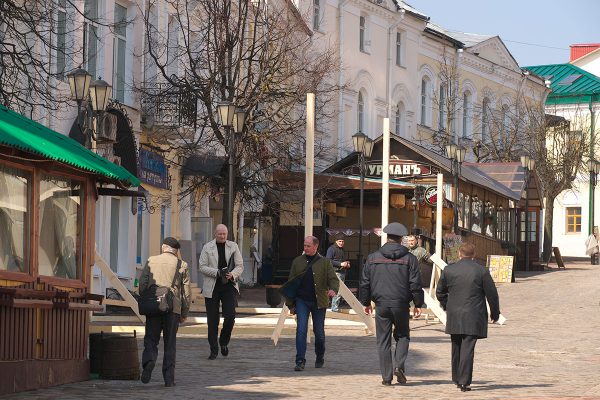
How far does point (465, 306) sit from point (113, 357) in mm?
3772

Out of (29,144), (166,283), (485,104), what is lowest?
(166,283)

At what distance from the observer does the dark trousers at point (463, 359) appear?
14.7 metres

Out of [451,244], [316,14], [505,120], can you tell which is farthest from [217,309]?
[505,120]

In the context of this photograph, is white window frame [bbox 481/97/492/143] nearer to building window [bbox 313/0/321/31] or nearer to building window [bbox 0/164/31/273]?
building window [bbox 313/0/321/31]

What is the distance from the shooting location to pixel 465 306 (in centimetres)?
1485

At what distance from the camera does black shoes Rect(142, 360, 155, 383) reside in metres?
14.7

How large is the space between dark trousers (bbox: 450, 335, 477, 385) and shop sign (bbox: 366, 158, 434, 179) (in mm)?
27677

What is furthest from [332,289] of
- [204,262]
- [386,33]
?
[386,33]

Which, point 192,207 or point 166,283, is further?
point 192,207

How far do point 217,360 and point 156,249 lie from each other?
52.1 feet

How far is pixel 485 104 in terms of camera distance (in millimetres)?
61969

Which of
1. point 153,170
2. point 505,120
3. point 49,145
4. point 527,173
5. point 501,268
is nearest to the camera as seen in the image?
point 49,145

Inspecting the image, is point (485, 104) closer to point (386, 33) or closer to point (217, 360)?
point (386, 33)

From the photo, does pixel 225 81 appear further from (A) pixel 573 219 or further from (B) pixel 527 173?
(A) pixel 573 219
